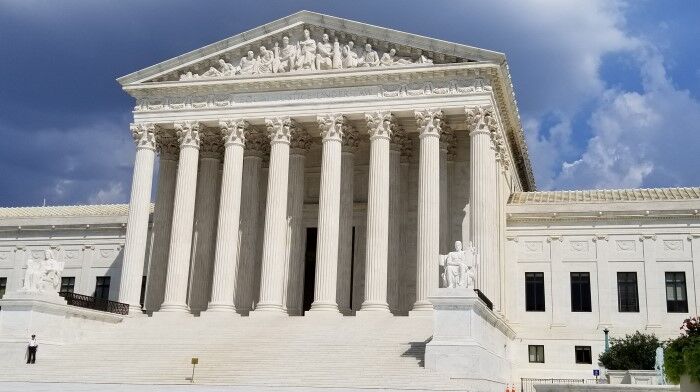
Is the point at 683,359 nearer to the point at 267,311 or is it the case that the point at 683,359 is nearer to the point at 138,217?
the point at 267,311

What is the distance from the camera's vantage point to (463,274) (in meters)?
31.8

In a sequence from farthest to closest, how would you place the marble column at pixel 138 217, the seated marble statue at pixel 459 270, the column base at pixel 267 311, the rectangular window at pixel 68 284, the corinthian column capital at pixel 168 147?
the rectangular window at pixel 68 284, the corinthian column capital at pixel 168 147, the marble column at pixel 138 217, the column base at pixel 267 311, the seated marble statue at pixel 459 270

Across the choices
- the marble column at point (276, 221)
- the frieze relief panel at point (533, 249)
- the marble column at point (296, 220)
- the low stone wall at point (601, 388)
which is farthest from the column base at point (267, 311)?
the low stone wall at point (601, 388)

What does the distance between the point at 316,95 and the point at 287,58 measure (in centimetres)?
297

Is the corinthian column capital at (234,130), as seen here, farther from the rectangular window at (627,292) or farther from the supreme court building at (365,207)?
the rectangular window at (627,292)

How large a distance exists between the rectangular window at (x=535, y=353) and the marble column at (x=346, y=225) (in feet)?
36.0

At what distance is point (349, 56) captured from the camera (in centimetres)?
4422

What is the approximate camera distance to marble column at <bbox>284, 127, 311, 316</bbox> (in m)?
45.9

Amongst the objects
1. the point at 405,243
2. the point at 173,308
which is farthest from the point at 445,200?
the point at 173,308

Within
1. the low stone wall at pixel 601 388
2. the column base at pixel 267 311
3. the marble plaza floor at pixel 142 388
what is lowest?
the marble plaza floor at pixel 142 388

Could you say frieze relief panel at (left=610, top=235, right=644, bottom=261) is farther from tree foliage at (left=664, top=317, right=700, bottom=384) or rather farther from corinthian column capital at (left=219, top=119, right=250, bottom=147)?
tree foliage at (left=664, top=317, right=700, bottom=384)

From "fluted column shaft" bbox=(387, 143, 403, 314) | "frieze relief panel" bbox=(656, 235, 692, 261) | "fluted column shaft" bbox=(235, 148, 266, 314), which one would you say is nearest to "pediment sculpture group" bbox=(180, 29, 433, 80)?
"fluted column shaft" bbox=(235, 148, 266, 314)

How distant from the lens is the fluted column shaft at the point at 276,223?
42.7m

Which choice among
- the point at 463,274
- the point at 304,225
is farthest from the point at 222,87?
the point at 463,274
